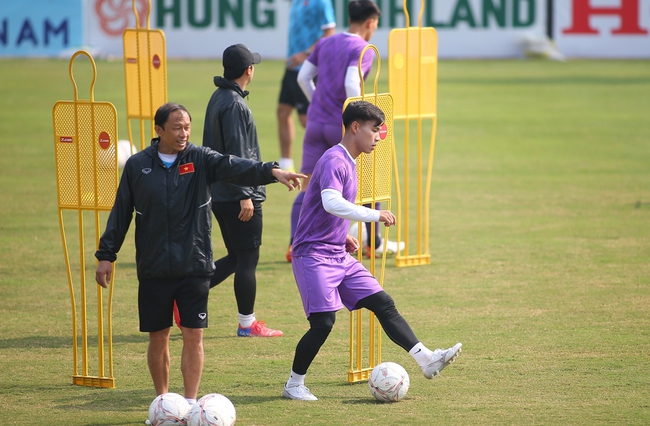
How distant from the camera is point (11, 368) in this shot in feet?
19.9

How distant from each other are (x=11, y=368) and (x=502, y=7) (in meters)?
28.0

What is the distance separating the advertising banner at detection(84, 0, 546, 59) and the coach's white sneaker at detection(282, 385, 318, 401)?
26519 mm

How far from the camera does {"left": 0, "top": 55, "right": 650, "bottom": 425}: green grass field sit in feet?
17.6

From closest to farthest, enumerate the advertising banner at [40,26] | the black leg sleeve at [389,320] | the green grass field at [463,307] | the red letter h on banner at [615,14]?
the green grass field at [463,307]
the black leg sleeve at [389,320]
the advertising banner at [40,26]
the red letter h on banner at [615,14]

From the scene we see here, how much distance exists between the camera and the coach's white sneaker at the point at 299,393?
5.44m

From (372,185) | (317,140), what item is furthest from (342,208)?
(317,140)

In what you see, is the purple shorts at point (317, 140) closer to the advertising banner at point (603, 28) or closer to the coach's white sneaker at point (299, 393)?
the coach's white sneaker at point (299, 393)

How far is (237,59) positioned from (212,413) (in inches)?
104

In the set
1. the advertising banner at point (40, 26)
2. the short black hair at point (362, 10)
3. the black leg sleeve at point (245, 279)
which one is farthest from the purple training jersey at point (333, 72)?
the advertising banner at point (40, 26)

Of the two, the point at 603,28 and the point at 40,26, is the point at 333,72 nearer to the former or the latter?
the point at 40,26

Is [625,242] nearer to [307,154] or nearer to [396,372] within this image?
[307,154]

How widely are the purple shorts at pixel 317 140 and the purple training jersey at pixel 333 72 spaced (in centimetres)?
6

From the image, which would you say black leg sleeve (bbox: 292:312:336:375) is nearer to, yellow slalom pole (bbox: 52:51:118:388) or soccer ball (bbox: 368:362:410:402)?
soccer ball (bbox: 368:362:410:402)

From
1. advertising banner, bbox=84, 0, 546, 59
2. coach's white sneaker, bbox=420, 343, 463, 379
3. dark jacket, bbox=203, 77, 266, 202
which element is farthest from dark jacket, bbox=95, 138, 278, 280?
advertising banner, bbox=84, 0, 546, 59
